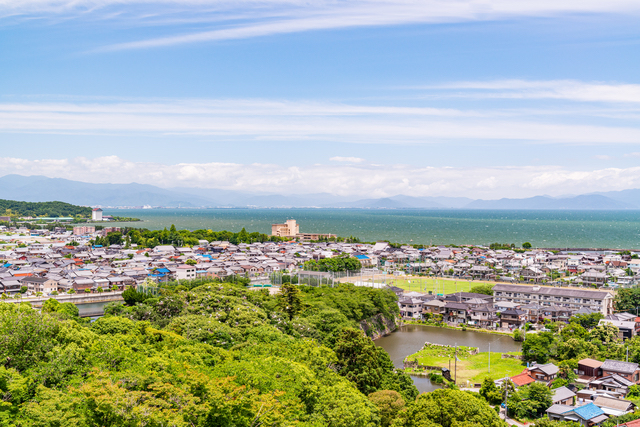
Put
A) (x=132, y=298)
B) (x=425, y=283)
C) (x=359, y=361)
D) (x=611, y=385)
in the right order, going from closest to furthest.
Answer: (x=359, y=361) < (x=611, y=385) < (x=132, y=298) < (x=425, y=283)

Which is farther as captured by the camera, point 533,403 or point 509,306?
point 509,306

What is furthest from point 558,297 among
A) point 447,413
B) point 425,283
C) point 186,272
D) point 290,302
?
point 186,272

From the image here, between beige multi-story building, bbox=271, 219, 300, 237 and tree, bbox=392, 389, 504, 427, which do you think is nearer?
tree, bbox=392, 389, 504, 427

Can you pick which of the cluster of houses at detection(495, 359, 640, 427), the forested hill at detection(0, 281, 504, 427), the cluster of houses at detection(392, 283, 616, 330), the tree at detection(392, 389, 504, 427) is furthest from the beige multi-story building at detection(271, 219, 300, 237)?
the tree at detection(392, 389, 504, 427)

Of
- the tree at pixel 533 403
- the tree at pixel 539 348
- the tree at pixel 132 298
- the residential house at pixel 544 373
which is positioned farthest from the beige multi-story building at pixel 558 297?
the tree at pixel 132 298

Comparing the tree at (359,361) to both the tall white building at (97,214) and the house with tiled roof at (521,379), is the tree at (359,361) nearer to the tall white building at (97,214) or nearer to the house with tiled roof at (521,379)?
the house with tiled roof at (521,379)

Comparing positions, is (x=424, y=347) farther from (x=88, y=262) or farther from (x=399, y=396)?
(x=88, y=262)

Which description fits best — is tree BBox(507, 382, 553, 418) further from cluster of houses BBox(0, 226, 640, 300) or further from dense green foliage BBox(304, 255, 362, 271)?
dense green foliage BBox(304, 255, 362, 271)

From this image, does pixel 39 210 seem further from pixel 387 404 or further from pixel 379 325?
pixel 387 404
